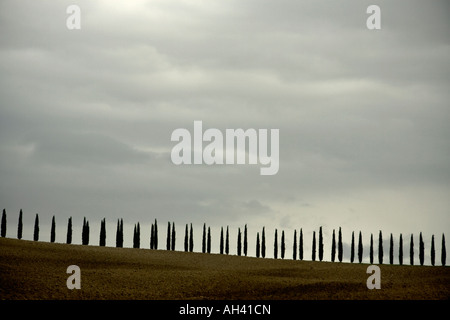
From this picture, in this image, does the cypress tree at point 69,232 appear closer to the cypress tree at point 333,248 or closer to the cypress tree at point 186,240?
the cypress tree at point 186,240

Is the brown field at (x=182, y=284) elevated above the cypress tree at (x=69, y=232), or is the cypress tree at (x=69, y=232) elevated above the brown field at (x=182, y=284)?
the cypress tree at (x=69, y=232)

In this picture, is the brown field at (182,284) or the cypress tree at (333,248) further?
the cypress tree at (333,248)

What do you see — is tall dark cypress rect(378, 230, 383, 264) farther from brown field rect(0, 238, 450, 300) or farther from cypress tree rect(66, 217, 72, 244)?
cypress tree rect(66, 217, 72, 244)

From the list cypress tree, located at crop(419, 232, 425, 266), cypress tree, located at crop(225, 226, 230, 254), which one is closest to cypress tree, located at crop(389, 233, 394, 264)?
cypress tree, located at crop(419, 232, 425, 266)

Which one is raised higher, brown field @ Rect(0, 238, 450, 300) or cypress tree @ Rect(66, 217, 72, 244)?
cypress tree @ Rect(66, 217, 72, 244)

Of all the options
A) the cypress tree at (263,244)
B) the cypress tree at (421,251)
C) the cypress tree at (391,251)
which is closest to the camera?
the cypress tree at (391,251)

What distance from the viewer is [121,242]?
3531 inches

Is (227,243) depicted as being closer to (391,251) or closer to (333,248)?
(333,248)

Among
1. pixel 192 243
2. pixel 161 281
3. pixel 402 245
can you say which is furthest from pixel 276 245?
pixel 161 281

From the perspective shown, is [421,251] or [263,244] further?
[263,244]

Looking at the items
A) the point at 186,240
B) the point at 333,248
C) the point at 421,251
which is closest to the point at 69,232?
the point at 186,240

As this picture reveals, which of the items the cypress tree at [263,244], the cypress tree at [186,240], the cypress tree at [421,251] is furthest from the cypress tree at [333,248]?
the cypress tree at [186,240]
